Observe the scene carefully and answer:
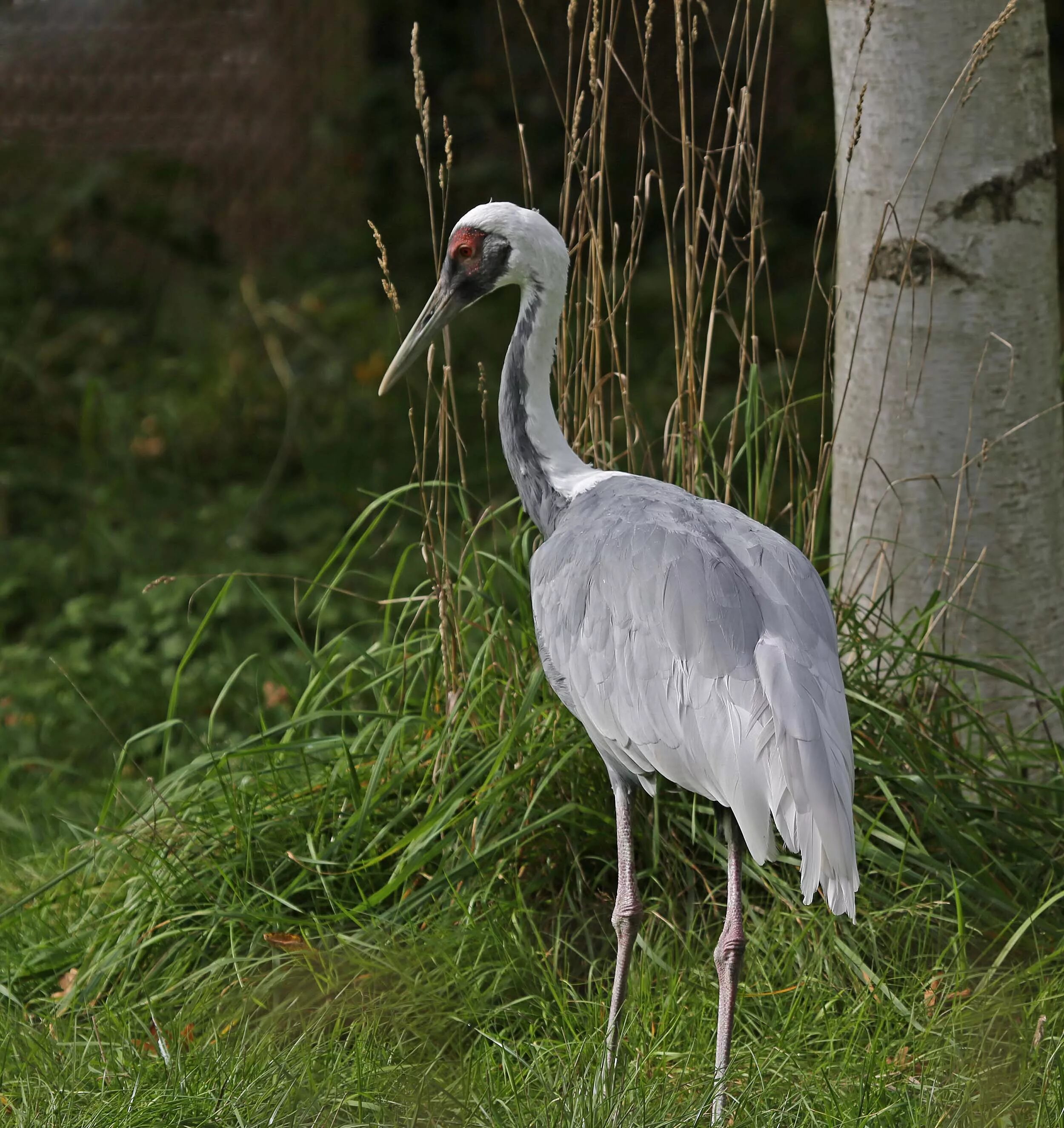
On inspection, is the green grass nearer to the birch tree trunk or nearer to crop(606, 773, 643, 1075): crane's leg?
crop(606, 773, 643, 1075): crane's leg

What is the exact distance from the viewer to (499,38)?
27.0 feet

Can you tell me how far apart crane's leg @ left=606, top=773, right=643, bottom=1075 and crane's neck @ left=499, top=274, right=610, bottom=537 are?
0.62 metres

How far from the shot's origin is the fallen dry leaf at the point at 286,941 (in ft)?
10.2

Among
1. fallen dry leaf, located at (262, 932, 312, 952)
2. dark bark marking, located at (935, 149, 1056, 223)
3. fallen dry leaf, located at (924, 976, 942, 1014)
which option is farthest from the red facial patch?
fallen dry leaf, located at (924, 976, 942, 1014)

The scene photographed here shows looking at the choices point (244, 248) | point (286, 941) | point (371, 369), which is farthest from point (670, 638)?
point (244, 248)

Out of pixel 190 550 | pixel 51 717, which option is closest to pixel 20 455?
A: pixel 190 550

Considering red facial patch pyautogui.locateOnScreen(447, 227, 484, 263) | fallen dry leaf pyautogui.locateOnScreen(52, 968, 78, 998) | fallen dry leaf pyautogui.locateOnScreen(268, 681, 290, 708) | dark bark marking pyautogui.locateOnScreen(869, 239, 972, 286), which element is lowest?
fallen dry leaf pyautogui.locateOnScreen(268, 681, 290, 708)

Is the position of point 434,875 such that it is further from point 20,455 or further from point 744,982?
point 20,455

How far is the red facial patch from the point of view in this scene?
10.2 ft

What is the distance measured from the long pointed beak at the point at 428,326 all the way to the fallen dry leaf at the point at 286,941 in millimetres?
1199

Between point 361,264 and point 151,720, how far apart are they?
4040mm

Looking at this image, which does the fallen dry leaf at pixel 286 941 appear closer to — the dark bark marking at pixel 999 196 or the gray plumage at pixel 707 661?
the gray plumage at pixel 707 661

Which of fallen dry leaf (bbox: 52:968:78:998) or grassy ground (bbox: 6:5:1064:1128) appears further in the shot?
fallen dry leaf (bbox: 52:968:78:998)

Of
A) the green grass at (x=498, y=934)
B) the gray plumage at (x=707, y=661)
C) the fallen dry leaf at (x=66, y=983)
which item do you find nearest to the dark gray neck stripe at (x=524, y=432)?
the gray plumage at (x=707, y=661)
